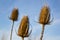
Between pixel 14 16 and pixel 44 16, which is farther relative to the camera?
pixel 14 16

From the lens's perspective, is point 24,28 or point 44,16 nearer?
point 44,16

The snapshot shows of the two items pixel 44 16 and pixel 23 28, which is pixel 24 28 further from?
pixel 44 16

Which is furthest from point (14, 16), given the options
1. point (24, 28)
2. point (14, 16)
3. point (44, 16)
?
point (44, 16)

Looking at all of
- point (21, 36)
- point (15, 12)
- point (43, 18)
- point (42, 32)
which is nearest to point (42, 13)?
point (43, 18)

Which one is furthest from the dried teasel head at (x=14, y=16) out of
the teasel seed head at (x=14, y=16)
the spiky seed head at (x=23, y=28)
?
the spiky seed head at (x=23, y=28)

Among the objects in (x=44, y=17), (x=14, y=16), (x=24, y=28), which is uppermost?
(x=14, y=16)

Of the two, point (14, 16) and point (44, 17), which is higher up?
point (14, 16)

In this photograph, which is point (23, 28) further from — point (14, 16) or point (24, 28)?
point (14, 16)

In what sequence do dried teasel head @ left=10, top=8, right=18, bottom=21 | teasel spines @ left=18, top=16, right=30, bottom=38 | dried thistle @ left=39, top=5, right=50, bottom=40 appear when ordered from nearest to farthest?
dried thistle @ left=39, top=5, right=50, bottom=40 < teasel spines @ left=18, top=16, right=30, bottom=38 < dried teasel head @ left=10, top=8, right=18, bottom=21

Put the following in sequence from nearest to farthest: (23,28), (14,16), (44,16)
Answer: (44,16)
(23,28)
(14,16)

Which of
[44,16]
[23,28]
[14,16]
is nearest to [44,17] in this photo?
[44,16]

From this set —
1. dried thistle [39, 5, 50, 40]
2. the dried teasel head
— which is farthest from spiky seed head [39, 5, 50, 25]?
the dried teasel head

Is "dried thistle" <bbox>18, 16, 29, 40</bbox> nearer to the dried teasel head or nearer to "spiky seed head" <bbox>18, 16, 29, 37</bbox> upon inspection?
"spiky seed head" <bbox>18, 16, 29, 37</bbox>

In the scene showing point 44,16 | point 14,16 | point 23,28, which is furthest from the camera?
point 14,16
